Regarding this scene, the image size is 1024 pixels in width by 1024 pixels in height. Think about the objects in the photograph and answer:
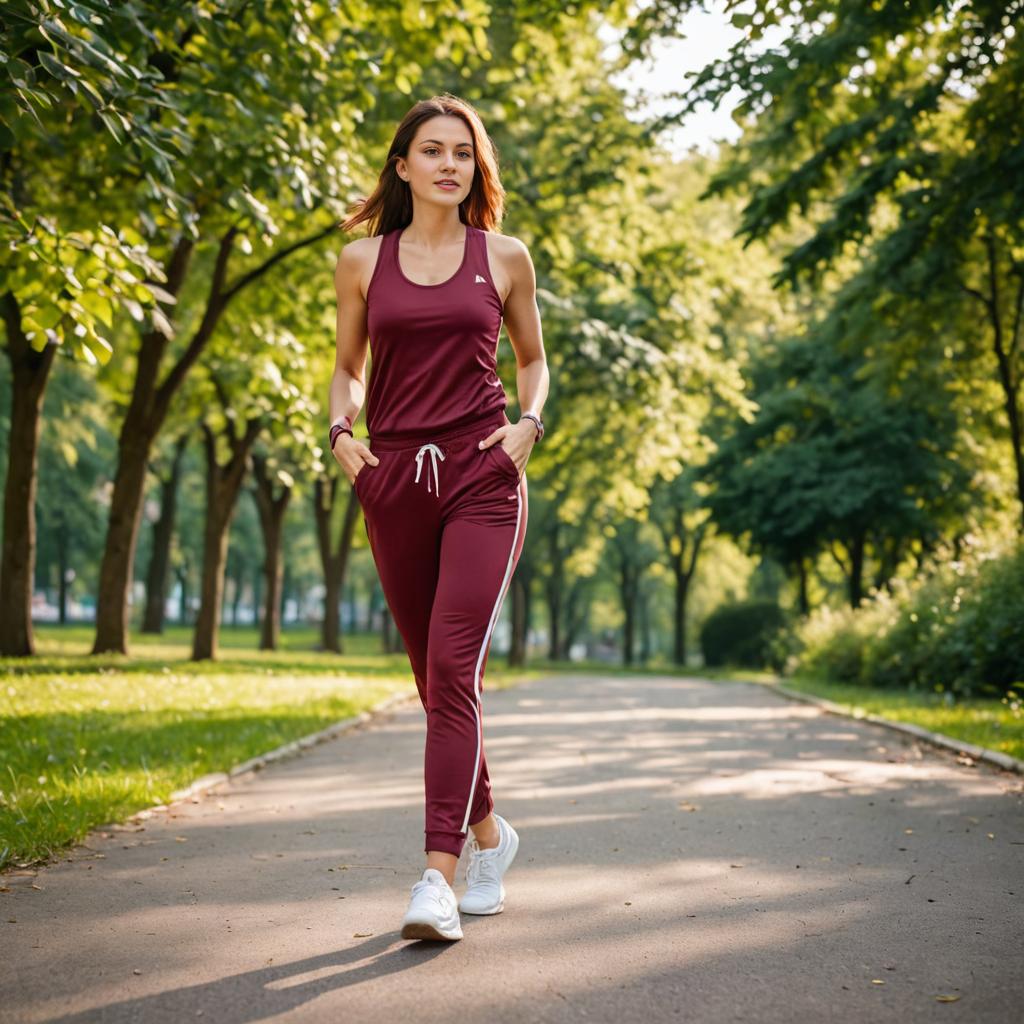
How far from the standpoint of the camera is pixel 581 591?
62.5 meters

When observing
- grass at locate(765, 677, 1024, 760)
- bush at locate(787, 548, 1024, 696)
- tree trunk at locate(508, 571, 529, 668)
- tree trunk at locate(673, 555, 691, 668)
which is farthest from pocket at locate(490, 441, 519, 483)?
tree trunk at locate(673, 555, 691, 668)

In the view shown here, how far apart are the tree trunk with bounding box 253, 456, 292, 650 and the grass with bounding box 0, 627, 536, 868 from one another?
8579mm

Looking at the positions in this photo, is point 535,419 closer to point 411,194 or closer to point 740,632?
point 411,194

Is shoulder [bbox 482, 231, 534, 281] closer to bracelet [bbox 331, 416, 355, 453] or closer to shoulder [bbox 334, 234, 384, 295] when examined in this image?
shoulder [bbox 334, 234, 384, 295]

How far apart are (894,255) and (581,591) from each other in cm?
4825

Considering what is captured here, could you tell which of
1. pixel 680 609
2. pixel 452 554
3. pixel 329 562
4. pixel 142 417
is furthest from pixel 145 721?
pixel 680 609

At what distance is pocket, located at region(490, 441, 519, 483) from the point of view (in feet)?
13.2

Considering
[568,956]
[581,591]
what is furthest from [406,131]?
[581,591]

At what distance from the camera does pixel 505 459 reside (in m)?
4.04

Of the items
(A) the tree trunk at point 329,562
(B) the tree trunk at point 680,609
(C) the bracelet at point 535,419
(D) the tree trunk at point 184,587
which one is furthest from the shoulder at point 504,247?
(D) the tree trunk at point 184,587

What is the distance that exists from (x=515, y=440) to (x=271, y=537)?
24.5 m

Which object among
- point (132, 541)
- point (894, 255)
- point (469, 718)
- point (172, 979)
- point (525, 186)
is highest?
point (525, 186)

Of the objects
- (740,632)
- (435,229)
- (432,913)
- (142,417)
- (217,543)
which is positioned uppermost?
(142,417)

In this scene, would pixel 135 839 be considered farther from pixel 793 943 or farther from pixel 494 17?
pixel 494 17
